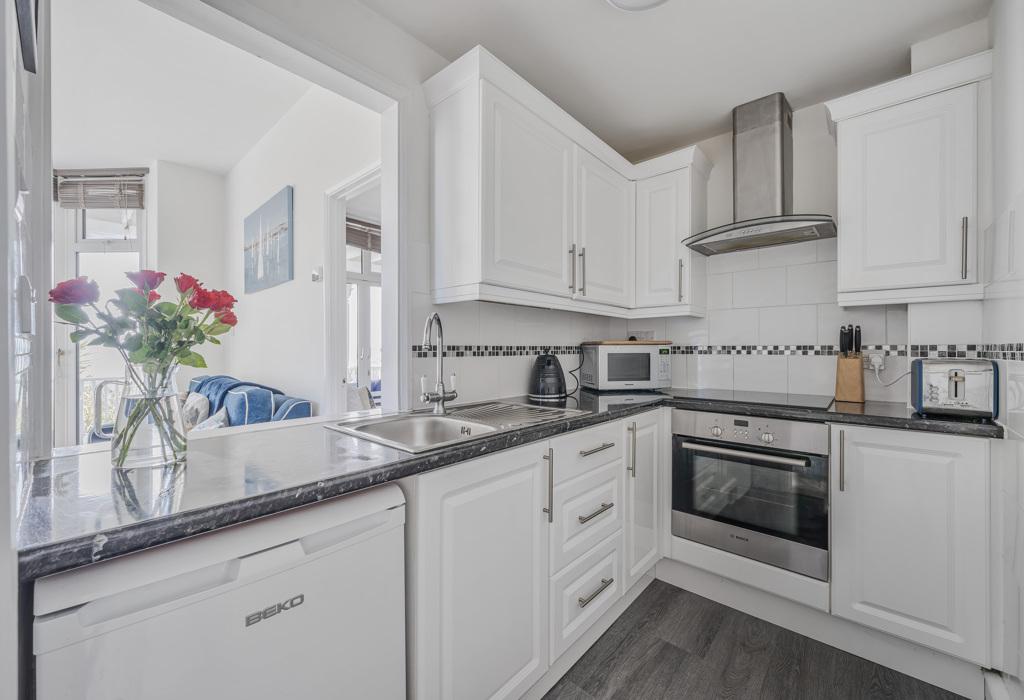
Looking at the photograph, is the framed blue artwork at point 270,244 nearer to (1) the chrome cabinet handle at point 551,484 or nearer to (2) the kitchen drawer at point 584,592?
(1) the chrome cabinet handle at point 551,484

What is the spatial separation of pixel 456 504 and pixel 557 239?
51.7 inches

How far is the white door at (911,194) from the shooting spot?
5.71 ft

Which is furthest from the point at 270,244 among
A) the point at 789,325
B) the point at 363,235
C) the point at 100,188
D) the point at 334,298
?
the point at 789,325

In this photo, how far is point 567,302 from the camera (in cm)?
213

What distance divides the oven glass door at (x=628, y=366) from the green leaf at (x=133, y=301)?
2015mm

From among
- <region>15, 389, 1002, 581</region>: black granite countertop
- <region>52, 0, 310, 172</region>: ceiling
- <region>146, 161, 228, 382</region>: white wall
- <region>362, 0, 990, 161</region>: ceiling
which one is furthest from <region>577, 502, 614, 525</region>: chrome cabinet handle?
<region>146, 161, 228, 382</region>: white wall

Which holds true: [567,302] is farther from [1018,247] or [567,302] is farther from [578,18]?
[1018,247]

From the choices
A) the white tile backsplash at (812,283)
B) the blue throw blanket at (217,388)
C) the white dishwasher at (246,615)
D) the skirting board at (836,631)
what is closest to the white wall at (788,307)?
the white tile backsplash at (812,283)

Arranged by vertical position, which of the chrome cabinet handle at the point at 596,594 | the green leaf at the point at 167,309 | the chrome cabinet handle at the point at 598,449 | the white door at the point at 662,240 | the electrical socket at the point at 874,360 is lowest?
the chrome cabinet handle at the point at 596,594

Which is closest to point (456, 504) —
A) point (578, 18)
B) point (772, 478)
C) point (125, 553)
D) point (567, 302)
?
point (125, 553)

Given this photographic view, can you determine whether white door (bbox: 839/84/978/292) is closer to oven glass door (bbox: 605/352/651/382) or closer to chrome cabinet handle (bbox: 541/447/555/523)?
oven glass door (bbox: 605/352/651/382)

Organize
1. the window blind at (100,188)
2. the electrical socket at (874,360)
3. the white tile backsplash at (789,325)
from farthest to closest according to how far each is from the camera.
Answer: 1. the window blind at (100,188)
2. the white tile backsplash at (789,325)
3. the electrical socket at (874,360)

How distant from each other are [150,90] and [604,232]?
2.99 meters

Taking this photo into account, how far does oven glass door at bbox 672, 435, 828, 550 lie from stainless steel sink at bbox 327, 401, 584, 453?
2.67ft
